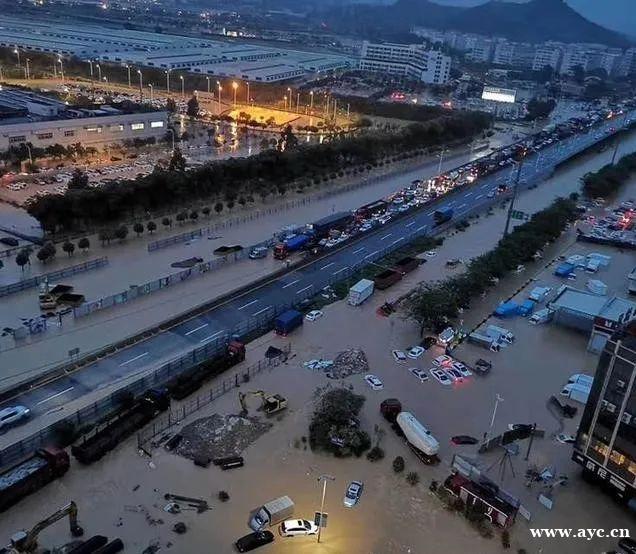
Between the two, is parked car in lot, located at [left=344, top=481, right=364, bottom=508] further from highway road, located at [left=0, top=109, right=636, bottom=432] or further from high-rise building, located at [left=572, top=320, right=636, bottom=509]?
highway road, located at [left=0, top=109, right=636, bottom=432]

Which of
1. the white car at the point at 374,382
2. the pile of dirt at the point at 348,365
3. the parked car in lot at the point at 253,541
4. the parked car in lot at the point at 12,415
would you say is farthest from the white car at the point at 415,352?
the parked car in lot at the point at 12,415

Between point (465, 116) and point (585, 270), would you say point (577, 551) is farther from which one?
point (465, 116)

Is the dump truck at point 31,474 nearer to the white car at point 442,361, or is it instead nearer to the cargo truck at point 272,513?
the cargo truck at point 272,513

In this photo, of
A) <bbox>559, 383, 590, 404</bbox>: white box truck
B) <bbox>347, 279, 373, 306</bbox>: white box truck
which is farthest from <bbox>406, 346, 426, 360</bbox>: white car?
<bbox>559, 383, 590, 404</bbox>: white box truck

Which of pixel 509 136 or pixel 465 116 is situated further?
pixel 509 136

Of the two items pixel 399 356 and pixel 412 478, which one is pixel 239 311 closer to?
pixel 399 356

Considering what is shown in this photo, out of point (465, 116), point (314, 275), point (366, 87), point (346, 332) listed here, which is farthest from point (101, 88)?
point (346, 332)
